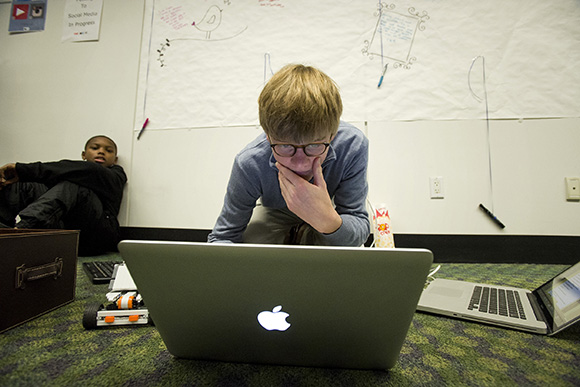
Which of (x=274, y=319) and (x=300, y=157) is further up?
(x=300, y=157)

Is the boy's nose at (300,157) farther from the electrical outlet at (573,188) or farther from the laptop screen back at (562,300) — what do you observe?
the electrical outlet at (573,188)

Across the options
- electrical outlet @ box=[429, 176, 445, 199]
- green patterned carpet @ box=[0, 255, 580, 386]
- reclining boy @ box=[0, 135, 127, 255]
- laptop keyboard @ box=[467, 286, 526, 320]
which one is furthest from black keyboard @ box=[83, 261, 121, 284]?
electrical outlet @ box=[429, 176, 445, 199]

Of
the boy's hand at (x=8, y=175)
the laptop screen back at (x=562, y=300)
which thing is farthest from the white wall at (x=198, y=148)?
the laptop screen back at (x=562, y=300)

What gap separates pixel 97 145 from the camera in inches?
67.5

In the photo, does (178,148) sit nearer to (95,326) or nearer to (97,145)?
(97,145)

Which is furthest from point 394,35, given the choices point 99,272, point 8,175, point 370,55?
point 8,175

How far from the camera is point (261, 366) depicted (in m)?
0.47

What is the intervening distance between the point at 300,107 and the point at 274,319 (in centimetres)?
39

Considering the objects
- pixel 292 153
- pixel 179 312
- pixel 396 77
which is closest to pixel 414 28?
pixel 396 77

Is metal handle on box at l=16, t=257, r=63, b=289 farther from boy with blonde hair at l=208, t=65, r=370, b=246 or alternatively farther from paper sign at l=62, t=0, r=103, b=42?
paper sign at l=62, t=0, r=103, b=42

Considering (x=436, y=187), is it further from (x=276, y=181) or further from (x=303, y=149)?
(x=303, y=149)

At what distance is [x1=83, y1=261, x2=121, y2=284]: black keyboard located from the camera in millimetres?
1010

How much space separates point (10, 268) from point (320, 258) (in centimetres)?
69

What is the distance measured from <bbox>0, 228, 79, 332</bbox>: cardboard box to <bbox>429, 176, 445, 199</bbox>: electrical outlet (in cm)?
158
